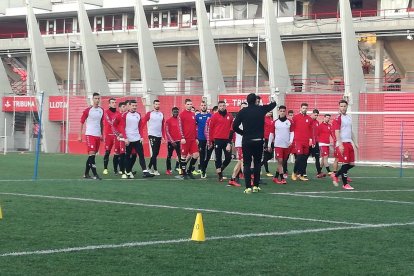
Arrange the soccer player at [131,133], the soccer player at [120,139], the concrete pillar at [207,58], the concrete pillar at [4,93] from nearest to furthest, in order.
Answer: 1. the soccer player at [131,133]
2. the soccer player at [120,139]
3. the concrete pillar at [207,58]
4. the concrete pillar at [4,93]

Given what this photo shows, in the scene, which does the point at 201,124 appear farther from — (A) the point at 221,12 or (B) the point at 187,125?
(A) the point at 221,12

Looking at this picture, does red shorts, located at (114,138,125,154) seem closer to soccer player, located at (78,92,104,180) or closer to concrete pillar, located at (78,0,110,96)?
soccer player, located at (78,92,104,180)

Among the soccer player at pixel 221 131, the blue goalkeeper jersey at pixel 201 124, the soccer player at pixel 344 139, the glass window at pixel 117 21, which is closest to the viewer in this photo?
the soccer player at pixel 344 139

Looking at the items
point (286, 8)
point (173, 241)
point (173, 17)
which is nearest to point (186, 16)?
point (173, 17)

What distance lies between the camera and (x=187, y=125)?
22000 mm

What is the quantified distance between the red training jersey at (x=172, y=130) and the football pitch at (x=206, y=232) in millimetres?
5433

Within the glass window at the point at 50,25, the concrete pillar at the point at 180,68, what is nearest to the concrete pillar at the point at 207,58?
the concrete pillar at the point at 180,68

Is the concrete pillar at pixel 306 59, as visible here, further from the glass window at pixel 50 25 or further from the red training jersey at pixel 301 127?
the red training jersey at pixel 301 127

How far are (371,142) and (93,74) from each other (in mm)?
21607

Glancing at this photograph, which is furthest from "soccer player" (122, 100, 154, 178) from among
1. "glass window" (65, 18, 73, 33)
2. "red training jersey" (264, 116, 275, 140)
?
"glass window" (65, 18, 73, 33)

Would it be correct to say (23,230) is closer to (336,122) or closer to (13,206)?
(13,206)

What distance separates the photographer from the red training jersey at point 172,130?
21938 millimetres

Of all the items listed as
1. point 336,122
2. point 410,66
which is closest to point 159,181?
point 336,122

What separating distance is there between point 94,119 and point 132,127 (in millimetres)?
1339
